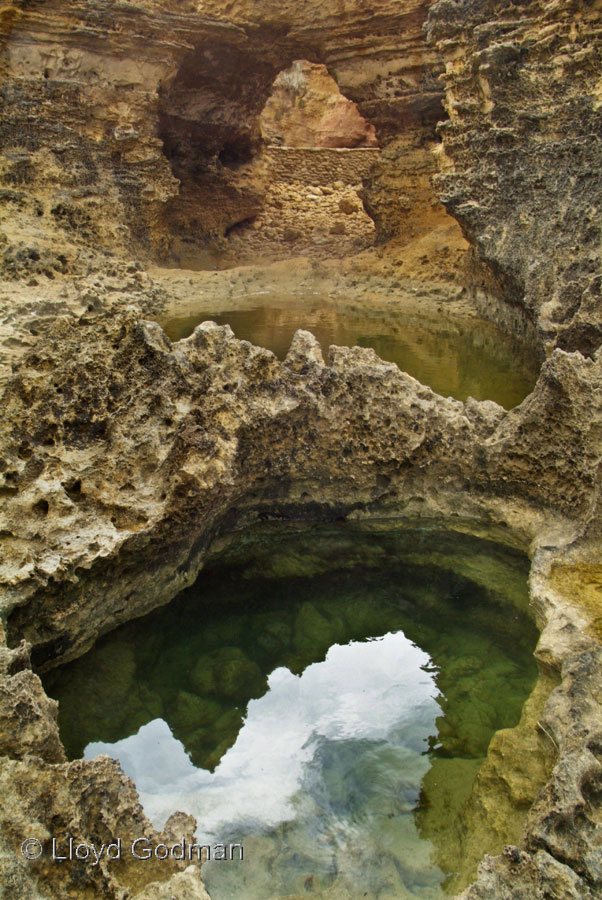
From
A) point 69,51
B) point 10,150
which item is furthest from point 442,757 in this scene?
point 69,51

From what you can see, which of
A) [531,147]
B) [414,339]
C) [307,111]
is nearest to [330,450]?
[414,339]

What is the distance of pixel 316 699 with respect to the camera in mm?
3211

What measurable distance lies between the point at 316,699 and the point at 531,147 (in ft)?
25.2

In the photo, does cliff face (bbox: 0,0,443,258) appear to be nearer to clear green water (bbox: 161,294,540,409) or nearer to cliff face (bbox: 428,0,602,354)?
clear green water (bbox: 161,294,540,409)

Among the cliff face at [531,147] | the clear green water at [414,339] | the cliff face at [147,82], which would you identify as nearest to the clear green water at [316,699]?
the clear green water at [414,339]

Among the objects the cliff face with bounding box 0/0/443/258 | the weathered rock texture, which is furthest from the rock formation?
the weathered rock texture

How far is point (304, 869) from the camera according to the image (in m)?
2.40

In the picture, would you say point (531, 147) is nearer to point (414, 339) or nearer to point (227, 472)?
point (414, 339)

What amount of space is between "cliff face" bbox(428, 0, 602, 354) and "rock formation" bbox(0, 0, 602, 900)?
0.03m

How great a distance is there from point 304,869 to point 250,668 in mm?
1073

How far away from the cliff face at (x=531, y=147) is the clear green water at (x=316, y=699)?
312 centimetres

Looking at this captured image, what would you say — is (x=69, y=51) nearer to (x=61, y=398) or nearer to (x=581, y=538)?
(x=61, y=398)

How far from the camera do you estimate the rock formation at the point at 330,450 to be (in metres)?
2.13

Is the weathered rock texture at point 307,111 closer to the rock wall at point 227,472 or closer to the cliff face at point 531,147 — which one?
the cliff face at point 531,147
